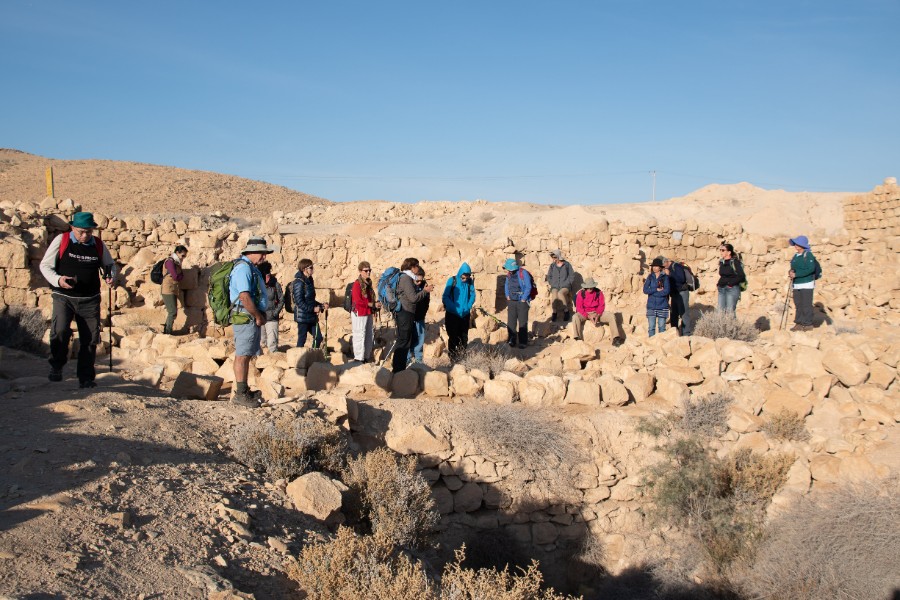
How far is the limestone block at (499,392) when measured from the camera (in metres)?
7.90

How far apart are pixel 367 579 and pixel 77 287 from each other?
4.16m

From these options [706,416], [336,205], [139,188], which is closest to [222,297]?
[706,416]

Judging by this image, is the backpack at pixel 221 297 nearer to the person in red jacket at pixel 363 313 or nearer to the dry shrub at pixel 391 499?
the dry shrub at pixel 391 499

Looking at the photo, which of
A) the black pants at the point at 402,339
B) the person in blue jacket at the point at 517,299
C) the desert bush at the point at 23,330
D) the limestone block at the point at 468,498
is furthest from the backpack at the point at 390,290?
the desert bush at the point at 23,330

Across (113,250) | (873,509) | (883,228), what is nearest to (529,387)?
(873,509)

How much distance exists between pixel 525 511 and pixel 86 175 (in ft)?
132

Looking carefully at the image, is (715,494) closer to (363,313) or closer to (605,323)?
(363,313)

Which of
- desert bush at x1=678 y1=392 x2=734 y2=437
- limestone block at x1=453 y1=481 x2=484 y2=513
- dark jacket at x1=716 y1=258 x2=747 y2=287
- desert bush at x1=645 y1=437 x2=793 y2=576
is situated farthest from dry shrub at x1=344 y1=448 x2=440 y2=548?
dark jacket at x1=716 y1=258 x2=747 y2=287

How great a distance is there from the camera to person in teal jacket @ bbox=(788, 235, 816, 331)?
10.3 metres

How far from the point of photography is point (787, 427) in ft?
25.4

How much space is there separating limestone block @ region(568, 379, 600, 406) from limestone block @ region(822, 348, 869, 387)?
9.43 ft

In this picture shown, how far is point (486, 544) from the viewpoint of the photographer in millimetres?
6473

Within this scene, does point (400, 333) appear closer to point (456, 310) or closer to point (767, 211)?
point (456, 310)

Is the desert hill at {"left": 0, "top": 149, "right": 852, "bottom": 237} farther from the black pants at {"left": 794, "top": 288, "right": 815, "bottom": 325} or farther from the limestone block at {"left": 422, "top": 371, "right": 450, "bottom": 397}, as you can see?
the limestone block at {"left": 422, "top": 371, "right": 450, "bottom": 397}
